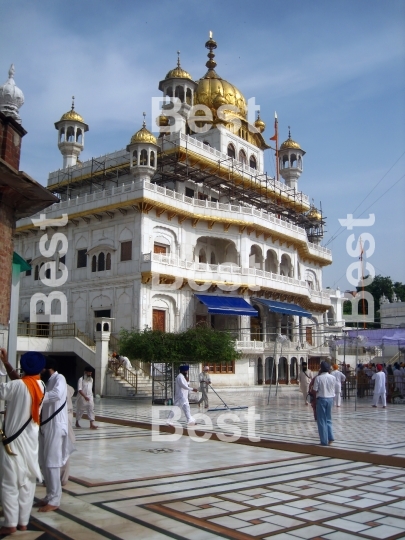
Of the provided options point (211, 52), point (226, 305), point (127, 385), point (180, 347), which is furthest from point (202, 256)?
point (211, 52)

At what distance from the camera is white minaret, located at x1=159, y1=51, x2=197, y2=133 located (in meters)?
35.1

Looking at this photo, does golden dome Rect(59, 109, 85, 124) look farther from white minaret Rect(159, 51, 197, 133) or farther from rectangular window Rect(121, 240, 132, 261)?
rectangular window Rect(121, 240, 132, 261)

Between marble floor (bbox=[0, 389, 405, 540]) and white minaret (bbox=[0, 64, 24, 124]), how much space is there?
19.0 feet

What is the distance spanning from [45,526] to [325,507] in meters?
2.85

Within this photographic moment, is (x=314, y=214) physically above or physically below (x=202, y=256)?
above

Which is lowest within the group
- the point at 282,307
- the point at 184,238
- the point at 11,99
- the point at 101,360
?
the point at 101,360

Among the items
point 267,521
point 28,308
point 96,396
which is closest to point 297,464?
point 267,521

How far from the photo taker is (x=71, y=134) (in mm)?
36250

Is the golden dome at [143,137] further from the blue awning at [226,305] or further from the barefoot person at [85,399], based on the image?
the barefoot person at [85,399]

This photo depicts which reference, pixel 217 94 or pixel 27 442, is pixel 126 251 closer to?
pixel 217 94

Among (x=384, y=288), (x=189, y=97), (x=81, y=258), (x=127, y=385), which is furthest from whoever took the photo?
(x=384, y=288)

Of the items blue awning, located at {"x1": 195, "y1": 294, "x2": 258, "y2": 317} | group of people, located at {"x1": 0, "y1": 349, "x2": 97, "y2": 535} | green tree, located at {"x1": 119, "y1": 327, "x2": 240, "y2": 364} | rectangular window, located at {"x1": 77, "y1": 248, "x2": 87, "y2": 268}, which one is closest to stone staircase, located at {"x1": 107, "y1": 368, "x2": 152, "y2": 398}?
green tree, located at {"x1": 119, "y1": 327, "x2": 240, "y2": 364}

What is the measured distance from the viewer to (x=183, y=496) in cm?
616

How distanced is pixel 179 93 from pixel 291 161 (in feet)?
37.5
